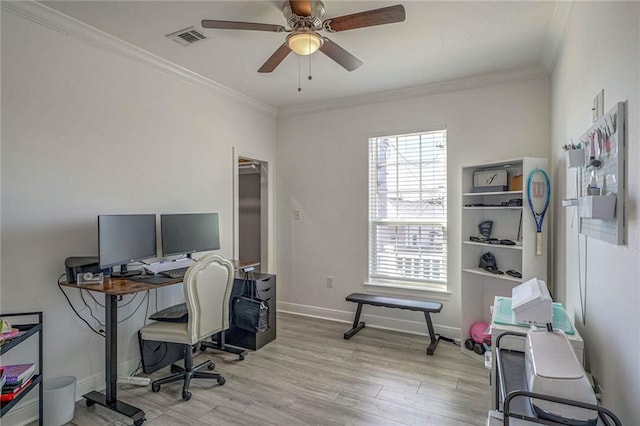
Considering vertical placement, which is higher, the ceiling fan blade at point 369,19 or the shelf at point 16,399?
the ceiling fan blade at point 369,19

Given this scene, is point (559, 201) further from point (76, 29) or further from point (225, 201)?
point (76, 29)

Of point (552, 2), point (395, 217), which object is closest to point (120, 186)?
point (395, 217)

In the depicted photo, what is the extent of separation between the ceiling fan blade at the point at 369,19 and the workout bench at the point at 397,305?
2.63 meters

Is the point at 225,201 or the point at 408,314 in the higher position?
the point at 225,201

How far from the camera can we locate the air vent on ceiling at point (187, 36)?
257 centimetres

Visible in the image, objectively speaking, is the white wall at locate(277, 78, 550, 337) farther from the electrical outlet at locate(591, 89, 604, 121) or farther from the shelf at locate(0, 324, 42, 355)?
the shelf at locate(0, 324, 42, 355)

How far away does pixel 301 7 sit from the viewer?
213cm

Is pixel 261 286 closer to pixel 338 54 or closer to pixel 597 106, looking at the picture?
pixel 338 54

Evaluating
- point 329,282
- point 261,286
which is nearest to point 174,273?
point 261,286

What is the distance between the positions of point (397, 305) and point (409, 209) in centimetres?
113

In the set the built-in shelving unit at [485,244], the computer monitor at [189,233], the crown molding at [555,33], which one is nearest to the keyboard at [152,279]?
the computer monitor at [189,233]

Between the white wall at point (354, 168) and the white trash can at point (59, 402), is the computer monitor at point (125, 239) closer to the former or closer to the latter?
the white trash can at point (59, 402)

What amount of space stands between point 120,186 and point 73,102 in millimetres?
705

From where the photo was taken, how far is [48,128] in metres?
2.34
